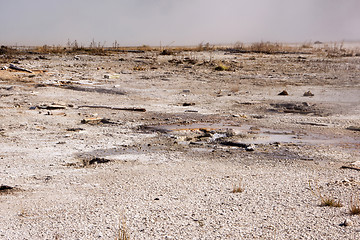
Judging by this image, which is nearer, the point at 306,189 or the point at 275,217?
the point at 275,217

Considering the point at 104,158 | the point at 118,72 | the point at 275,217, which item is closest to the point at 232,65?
the point at 118,72

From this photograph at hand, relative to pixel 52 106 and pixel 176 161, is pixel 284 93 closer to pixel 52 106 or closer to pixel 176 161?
pixel 52 106

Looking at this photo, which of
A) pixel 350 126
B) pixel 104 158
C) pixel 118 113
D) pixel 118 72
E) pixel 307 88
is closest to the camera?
pixel 104 158

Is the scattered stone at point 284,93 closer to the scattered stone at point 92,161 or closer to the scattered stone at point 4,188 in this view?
the scattered stone at point 92,161

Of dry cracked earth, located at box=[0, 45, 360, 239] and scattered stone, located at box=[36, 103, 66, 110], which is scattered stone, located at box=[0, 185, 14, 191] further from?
scattered stone, located at box=[36, 103, 66, 110]

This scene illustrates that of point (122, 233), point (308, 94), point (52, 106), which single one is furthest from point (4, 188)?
point (308, 94)

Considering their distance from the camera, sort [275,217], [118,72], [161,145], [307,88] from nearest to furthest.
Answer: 1. [275,217]
2. [161,145]
3. [307,88]
4. [118,72]

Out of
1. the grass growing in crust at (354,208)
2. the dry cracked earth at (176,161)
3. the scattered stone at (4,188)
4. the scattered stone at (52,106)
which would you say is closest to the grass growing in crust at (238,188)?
the dry cracked earth at (176,161)

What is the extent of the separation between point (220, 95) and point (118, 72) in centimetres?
586

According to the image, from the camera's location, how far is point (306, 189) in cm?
502

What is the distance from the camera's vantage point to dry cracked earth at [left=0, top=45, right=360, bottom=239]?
4.08m

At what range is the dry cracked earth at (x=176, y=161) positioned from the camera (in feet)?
13.4

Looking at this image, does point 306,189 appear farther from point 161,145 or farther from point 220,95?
point 220,95

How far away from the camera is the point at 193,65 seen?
65.3 feet
